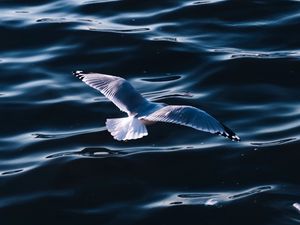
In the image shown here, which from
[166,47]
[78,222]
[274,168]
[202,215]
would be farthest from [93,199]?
[166,47]

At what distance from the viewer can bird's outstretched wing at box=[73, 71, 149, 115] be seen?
261 inches

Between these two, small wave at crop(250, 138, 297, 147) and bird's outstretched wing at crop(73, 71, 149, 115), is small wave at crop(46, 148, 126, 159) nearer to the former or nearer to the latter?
bird's outstretched wing at crop(73, 71, 149, 115)

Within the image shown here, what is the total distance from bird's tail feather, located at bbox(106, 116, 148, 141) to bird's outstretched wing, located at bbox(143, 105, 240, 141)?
0.38ft

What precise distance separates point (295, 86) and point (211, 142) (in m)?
1.24

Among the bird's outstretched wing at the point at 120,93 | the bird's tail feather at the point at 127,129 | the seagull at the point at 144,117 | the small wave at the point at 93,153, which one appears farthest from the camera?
the small wave at the point at 93,153

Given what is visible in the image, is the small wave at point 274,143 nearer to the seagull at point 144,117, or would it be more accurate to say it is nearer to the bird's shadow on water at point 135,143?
the bird's shadow on water at point 135,143

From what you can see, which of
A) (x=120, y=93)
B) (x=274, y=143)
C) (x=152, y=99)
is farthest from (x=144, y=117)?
(x=152, y=99)

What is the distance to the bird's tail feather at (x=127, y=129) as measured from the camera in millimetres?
6059

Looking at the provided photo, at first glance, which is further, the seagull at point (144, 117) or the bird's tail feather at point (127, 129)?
the seagull at point (144, 117)

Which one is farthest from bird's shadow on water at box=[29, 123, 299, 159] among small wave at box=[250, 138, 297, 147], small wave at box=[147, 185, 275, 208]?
small wave at box=[147, 185, 275, 208]

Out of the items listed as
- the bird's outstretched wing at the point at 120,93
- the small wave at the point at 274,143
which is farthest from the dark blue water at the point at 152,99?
the bird's outstretched wing at the point at 120,93

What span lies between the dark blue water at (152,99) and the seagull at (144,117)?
1.27ft

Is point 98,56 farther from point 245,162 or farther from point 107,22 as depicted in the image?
point 245,162

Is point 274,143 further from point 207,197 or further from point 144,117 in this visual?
point 144,117
